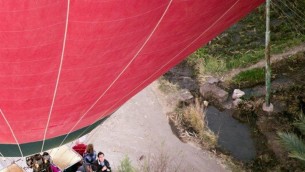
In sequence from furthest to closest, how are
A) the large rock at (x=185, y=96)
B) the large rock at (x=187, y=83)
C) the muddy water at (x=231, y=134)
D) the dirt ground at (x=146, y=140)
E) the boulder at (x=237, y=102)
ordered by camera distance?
the large rock at (x=187, y=83) → the large rock at (x=185, y=96) → the boulder at (x=237, y=102) → the muddy water at (x=231, y=134) → the dirt ground at (x=146, y=140)

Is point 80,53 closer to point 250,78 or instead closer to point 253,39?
point 250,78

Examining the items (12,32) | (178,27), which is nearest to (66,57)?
(12,32)

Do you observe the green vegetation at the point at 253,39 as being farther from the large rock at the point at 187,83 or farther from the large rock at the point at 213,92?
the large rock at the point at 213,92

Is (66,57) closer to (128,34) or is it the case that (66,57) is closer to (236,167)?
(128,34)

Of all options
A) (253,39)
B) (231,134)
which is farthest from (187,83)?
(253,39)

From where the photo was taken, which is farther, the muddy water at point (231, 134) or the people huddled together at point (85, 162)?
the muddy water at point (231, 134)

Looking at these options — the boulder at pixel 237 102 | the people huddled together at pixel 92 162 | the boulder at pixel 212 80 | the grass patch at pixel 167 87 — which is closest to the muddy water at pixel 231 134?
the boulder at pixel 237 102
